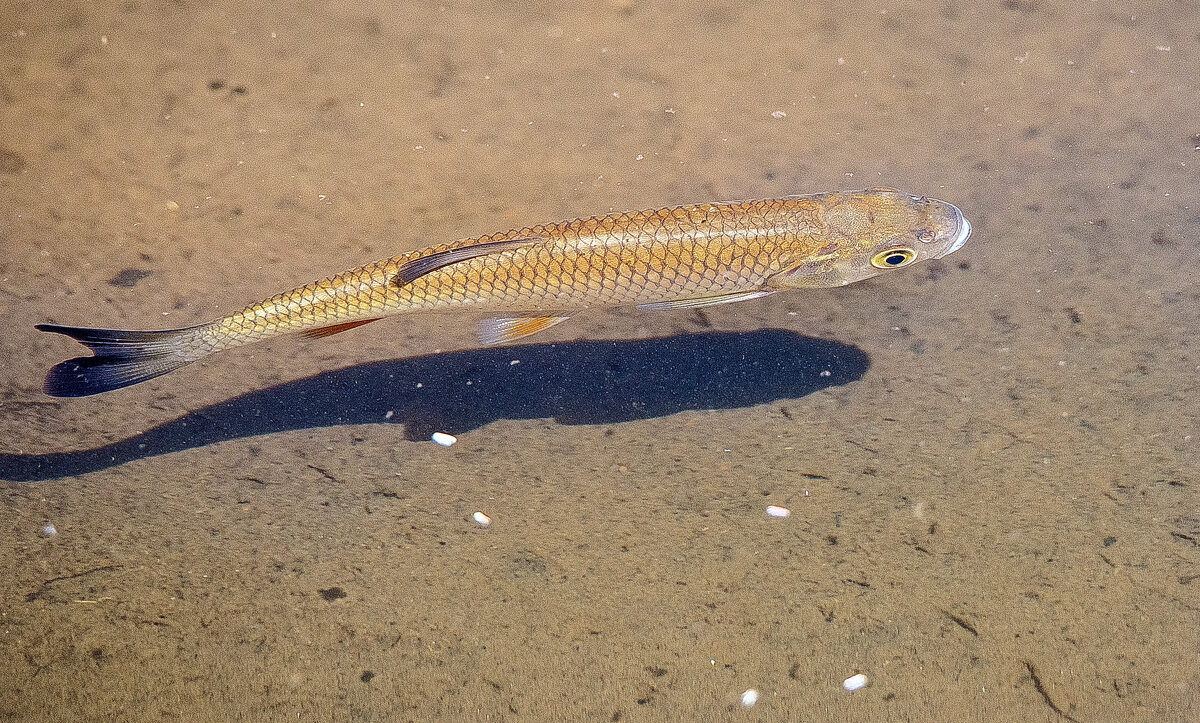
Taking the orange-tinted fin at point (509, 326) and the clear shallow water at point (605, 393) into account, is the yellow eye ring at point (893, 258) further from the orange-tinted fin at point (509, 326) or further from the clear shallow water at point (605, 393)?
the orange-tinted fin at point (509, 326)

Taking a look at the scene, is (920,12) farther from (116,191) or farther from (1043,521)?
(116,191)

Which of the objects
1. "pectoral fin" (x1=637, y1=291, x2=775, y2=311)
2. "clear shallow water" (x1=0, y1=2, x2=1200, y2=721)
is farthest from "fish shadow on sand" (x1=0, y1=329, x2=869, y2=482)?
"pectoral fin" (x1=637, y1=291, x2=775, y2=311)

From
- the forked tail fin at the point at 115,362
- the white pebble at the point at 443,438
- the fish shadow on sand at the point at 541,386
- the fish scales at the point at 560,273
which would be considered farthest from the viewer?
the fish shadow on sand at the point at 541,386

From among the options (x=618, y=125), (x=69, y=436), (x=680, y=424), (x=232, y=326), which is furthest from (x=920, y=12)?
(x=69, y=436)

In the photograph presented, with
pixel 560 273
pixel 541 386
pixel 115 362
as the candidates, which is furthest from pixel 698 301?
pixel 115 362

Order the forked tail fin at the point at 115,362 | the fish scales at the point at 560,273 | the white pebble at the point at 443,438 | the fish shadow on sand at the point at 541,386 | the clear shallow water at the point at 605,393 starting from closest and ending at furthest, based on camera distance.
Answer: the clear shallow water at the point at 605,393 → the forked tail fin at the point at 115,362 → the fish scales at the point at 560,273 → the white pebble at the point at 443,438 → the fish shadow on sand at the point at 541,386

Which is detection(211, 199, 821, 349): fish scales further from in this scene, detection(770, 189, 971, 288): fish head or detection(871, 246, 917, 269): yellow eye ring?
detection(871, 246, 917, 269): yellow eye ring

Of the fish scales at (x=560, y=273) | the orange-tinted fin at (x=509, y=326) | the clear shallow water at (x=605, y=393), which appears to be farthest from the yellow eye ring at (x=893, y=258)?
the orange-tinted fin at (x=509, y=326)
